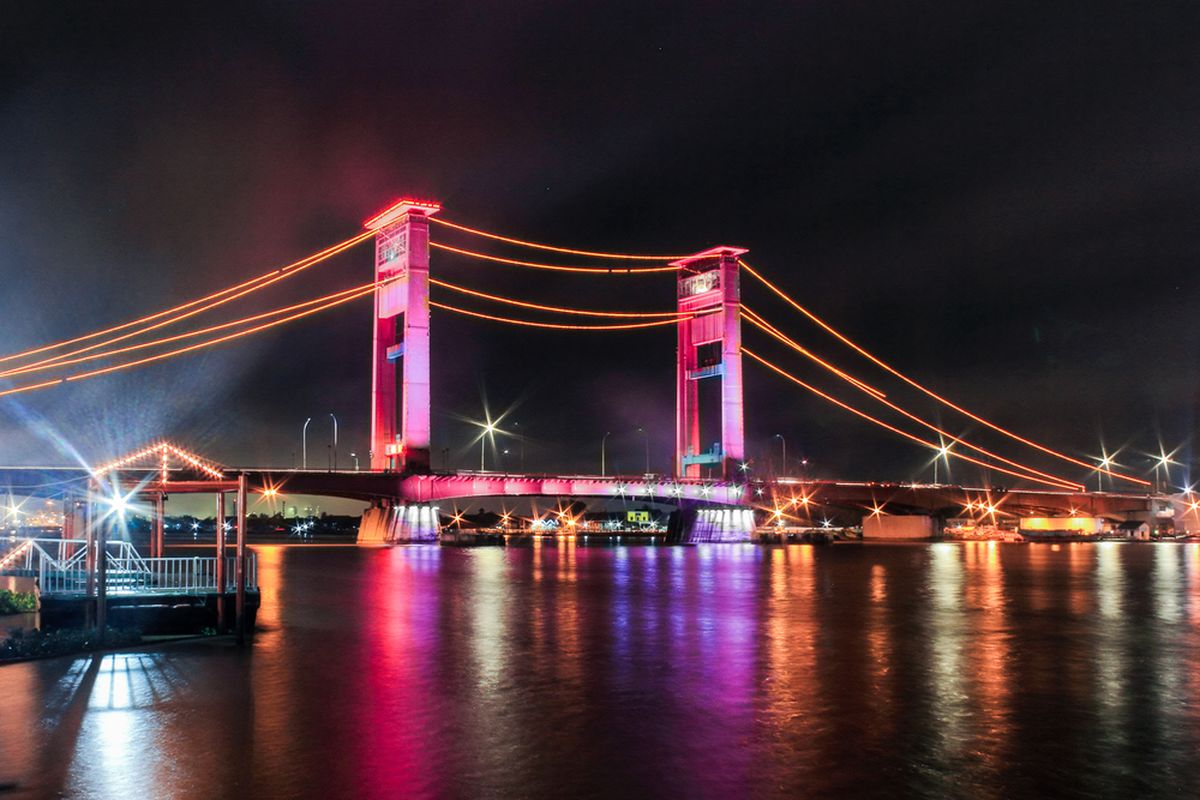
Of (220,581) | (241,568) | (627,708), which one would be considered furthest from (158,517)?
(627,708)

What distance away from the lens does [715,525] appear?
102688mm

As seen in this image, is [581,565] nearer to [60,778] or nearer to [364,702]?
[364,702]

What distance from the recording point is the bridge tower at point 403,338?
80312 mm

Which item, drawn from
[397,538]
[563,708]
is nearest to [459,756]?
[563,708]

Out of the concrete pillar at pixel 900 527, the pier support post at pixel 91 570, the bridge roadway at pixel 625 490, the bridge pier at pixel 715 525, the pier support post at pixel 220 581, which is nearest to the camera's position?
the pier support post at pixel 91 570

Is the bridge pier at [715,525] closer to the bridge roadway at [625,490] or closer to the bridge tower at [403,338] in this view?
the bridge roadway at [625,490]

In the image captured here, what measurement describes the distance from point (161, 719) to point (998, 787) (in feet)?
28.3

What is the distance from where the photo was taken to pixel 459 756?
10.4 m

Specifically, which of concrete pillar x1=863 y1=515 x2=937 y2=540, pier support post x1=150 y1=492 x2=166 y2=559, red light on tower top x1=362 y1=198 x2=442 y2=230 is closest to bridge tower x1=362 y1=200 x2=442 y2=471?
red light on tower top x1=362 y1=198 x2=442 y2=230

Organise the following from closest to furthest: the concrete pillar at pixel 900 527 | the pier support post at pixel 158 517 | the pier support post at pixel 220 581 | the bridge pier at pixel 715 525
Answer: the pier support post at pixel 220 581 → the pier support post at pixel 158 517 → the bridge pier at pixel 715 525 → the concrete pillar at pixel 900 527

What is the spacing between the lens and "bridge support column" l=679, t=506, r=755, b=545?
335ft

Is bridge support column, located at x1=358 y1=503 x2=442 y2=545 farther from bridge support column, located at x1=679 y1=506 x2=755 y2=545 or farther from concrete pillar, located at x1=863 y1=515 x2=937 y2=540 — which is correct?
concrete pillar, located at x1=863 y1=515 x2=937 y2=540

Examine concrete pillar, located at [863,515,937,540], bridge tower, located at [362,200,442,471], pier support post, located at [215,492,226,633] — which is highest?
bridge tower, located at [362,200,442,471]

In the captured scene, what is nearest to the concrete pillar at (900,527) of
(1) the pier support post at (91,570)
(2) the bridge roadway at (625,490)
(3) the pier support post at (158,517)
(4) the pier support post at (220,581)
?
(2) the bridge roadway at (625,490)
